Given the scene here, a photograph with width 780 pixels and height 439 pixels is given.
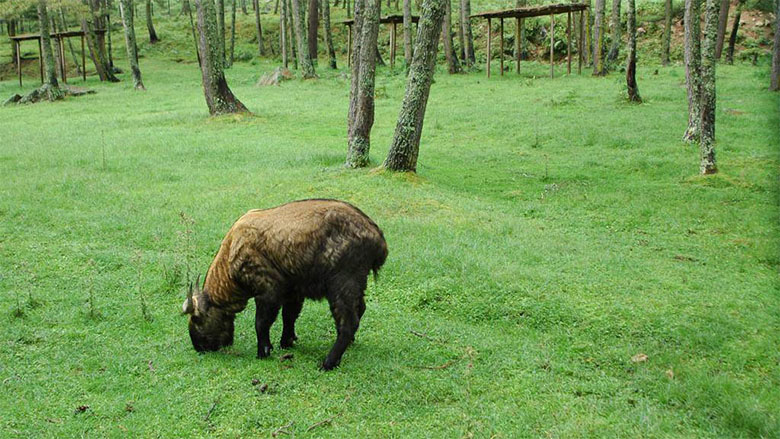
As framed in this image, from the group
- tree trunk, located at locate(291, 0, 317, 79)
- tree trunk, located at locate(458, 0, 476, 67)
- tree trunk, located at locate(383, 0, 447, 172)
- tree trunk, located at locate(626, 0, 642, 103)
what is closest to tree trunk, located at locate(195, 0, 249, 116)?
tree trunk, located at locate(383, 0, 447, 172)

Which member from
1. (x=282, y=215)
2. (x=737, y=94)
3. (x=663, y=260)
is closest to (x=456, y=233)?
(x=663, y=260)

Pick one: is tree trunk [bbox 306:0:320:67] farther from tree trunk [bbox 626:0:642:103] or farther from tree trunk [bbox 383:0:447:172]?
tree trunk [bbox 383:0:447:172]

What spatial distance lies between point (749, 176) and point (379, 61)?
24.5 metres

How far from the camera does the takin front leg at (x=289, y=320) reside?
5836 millimetres

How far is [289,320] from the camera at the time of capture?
5.89 m

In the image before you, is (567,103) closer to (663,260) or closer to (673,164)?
(673,164)

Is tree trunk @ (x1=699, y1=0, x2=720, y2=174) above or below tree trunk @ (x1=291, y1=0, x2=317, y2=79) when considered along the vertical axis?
below

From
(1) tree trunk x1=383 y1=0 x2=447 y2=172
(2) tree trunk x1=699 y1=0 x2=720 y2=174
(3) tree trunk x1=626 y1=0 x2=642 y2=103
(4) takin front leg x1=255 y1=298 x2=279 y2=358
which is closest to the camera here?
(4) takin front leg x1=255 y1=298 x2=279 y2=358

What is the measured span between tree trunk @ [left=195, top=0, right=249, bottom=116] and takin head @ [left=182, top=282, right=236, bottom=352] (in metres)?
13.9

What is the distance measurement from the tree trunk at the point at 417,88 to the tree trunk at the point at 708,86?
4515 millimetres

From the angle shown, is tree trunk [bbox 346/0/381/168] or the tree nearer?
tree trunk [bbox 346/0/381/168]

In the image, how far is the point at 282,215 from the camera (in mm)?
5590

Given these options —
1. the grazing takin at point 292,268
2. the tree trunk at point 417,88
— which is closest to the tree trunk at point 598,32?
the tree trunk at point 417,88

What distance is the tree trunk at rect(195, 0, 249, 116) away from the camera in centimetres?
1823
